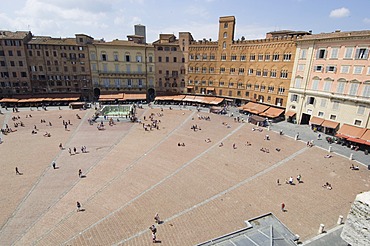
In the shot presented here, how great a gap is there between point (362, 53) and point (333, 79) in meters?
5.31

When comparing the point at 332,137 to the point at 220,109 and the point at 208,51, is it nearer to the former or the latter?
the point at 220,109

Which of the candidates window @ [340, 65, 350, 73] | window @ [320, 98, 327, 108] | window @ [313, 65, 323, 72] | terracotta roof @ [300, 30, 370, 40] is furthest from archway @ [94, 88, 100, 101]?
window @ [340, 65, 350, 73]

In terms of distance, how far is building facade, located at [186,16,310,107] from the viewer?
4622 cm

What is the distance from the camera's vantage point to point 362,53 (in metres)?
33.9

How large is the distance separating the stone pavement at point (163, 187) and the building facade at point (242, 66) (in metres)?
14.9

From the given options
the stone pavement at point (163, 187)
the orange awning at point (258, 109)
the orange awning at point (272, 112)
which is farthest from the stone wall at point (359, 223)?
the orange awning at point (258, 109)

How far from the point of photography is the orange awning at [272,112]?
4575cm

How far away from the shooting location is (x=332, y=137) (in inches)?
1474

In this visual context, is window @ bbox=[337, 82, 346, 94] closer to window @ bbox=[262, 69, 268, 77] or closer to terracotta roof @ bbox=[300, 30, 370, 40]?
terracotta roof @ bbox=[300, 30, 370, 40]

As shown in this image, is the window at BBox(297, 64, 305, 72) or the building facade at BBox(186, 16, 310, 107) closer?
the window at BBox(297, 64, 305, 72)

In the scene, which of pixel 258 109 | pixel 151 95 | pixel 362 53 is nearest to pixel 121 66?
pixel 151 95

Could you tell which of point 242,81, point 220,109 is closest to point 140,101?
point 220,109

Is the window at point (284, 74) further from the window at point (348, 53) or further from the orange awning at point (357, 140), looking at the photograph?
the orange awning at point (357, 140)

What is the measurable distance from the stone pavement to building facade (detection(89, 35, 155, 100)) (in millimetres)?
25500
